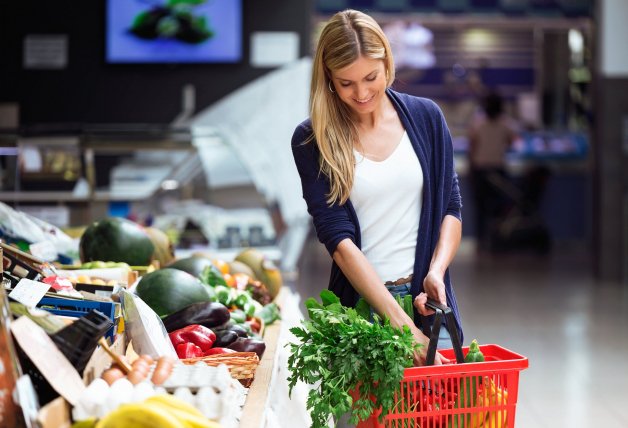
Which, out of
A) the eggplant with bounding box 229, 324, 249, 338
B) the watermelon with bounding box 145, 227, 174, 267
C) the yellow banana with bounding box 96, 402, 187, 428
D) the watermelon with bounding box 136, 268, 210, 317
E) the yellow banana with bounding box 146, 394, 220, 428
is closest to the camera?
the yellow banana with bounding box 96, 402, 187, 428

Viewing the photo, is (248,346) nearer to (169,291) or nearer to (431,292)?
(169,291)

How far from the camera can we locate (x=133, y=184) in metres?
6.29

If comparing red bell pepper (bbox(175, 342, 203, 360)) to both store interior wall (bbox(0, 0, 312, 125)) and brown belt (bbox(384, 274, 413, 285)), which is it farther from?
store interior wall (bbox(0, 0, 312, 125))

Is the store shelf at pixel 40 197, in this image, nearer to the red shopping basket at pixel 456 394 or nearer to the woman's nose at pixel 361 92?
the woman's nose at pixel 361 92

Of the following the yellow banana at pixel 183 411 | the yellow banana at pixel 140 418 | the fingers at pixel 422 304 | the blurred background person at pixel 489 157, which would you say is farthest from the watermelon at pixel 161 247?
the blurred background person at pixel 489 157

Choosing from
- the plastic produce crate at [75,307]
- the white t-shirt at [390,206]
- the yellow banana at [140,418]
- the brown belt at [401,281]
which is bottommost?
the yellow banana at [140,418]

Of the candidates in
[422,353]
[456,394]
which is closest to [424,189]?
[422,353]

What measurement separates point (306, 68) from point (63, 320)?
19.4 ft

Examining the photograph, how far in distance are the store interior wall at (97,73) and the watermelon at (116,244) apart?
402cm

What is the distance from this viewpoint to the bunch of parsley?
2.37 m

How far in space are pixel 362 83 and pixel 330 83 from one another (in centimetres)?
12

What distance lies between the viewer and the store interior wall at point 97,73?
27.3ft

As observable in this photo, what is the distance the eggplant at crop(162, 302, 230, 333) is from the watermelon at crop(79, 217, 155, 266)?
98 cm

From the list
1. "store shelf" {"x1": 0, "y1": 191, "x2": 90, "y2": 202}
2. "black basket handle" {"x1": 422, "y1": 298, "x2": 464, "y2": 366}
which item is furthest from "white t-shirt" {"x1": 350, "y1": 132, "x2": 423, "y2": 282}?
"store shelf" {"x1": 0, "y1": 191, "x2": 90, "y2": 202}
